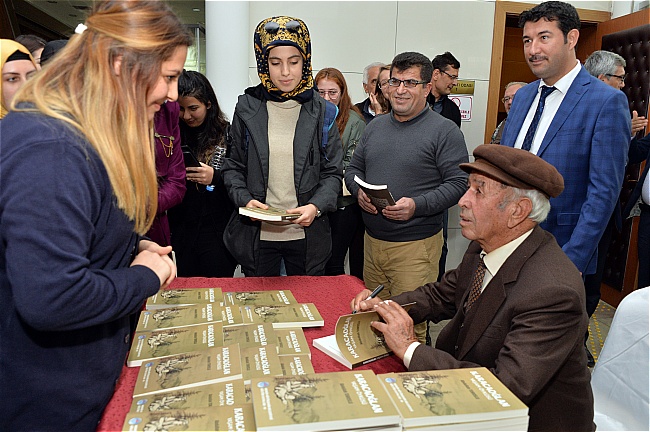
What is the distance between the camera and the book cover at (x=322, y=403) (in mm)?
968

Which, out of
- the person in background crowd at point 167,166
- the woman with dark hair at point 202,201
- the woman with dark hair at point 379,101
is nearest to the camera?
the person in background crowd at point 167,166

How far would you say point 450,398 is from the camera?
3.54 feet

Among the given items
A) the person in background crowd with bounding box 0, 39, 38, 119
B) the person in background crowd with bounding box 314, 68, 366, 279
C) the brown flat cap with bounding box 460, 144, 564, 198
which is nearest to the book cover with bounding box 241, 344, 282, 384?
the brown flat cap with bounding box 460, 144, 564, 198

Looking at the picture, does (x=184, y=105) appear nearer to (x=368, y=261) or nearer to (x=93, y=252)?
(x=368, y=261)

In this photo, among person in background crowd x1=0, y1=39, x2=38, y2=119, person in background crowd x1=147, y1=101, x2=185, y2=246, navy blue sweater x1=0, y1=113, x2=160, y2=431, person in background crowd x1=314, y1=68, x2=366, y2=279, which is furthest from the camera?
person in background crowd x1=314, y1=68, x2=366, y2=279

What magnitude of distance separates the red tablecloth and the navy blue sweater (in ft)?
0.15

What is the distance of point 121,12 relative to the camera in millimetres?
1001

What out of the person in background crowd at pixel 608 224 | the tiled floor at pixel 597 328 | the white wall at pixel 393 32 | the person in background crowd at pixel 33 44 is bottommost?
the tiled floor at pixel 597 328

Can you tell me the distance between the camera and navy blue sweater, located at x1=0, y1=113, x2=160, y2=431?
89 centimetres

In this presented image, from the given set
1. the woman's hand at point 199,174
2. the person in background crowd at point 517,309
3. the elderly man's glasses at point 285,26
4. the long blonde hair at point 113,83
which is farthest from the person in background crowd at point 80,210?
the woman's hand at point 199,174

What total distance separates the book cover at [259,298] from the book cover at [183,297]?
40 millimetres

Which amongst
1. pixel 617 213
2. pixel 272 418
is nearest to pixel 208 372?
pixel 272 418

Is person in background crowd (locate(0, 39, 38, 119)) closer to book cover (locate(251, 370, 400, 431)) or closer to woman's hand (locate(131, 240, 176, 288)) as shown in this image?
woman's hand (locate(131, 240, 176, 288))

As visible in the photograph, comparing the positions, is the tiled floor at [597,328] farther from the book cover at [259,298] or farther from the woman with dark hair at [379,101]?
the book cover at [259,298]
